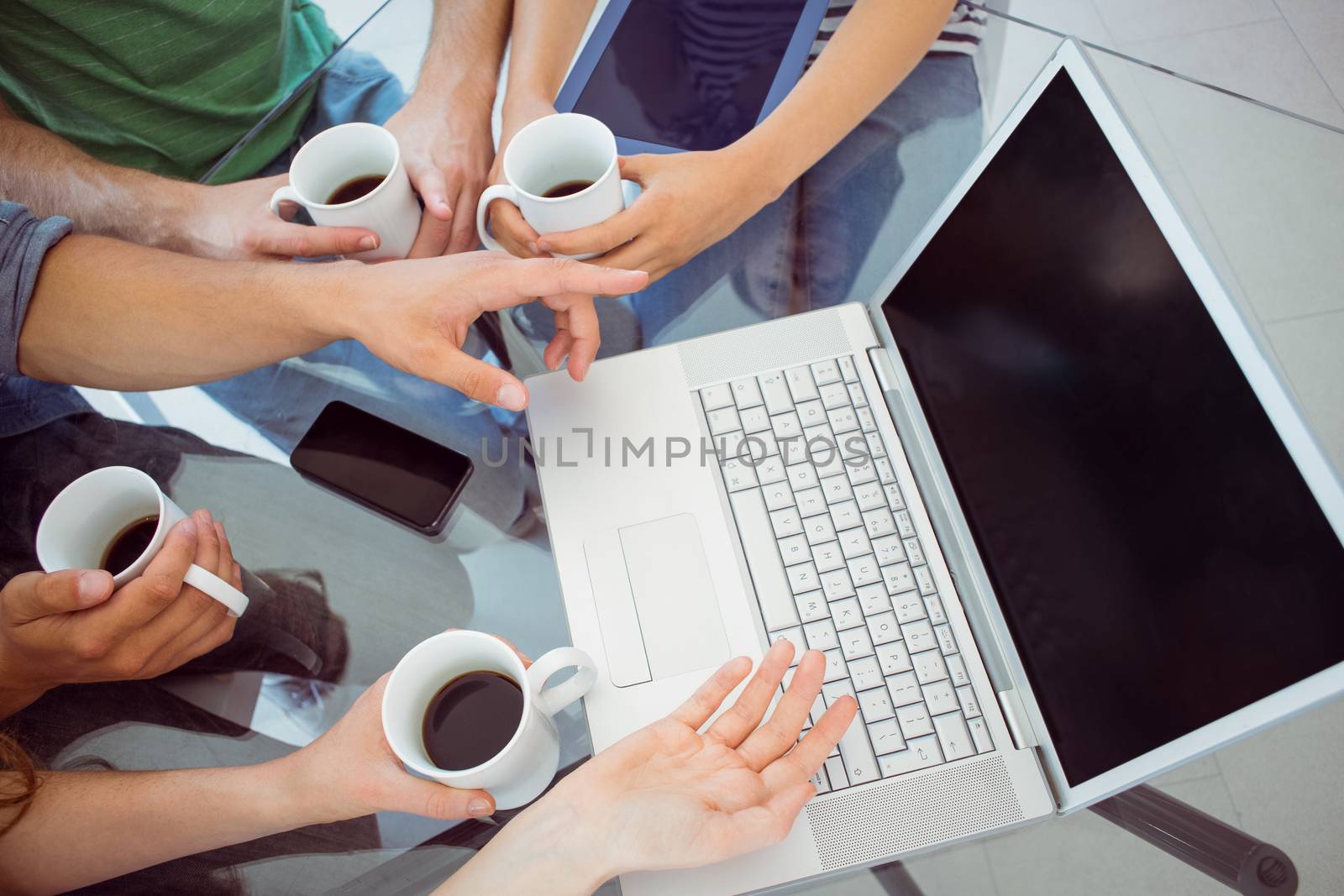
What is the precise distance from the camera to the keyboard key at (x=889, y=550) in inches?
28.1

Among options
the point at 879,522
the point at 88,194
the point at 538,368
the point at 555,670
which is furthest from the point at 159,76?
the point at 879,522

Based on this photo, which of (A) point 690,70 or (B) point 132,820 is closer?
(B) point 132,820

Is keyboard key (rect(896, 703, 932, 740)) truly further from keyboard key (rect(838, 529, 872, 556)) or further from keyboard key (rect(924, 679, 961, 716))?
keyboard key (rect(838, 529, 872, 556))

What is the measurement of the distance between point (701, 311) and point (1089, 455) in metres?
0.52

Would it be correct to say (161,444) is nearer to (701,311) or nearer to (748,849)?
(701,311)

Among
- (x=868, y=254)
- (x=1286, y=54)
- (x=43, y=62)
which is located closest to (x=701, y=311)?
(x=868, y=254)

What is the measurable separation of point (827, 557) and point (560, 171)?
466 mm

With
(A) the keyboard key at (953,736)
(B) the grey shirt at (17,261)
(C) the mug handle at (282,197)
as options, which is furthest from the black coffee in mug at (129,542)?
(A) the keyboard key at (953,736)

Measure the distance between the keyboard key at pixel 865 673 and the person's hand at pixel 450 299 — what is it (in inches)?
15.0

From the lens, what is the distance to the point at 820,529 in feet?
2.40

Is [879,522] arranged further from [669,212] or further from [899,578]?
[669,212]

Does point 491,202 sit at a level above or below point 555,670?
above

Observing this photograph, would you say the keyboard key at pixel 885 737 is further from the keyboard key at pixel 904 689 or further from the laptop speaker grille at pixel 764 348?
the laptop speaker grille at pixel 764 348

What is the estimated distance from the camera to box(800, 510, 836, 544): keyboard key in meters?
0.73
